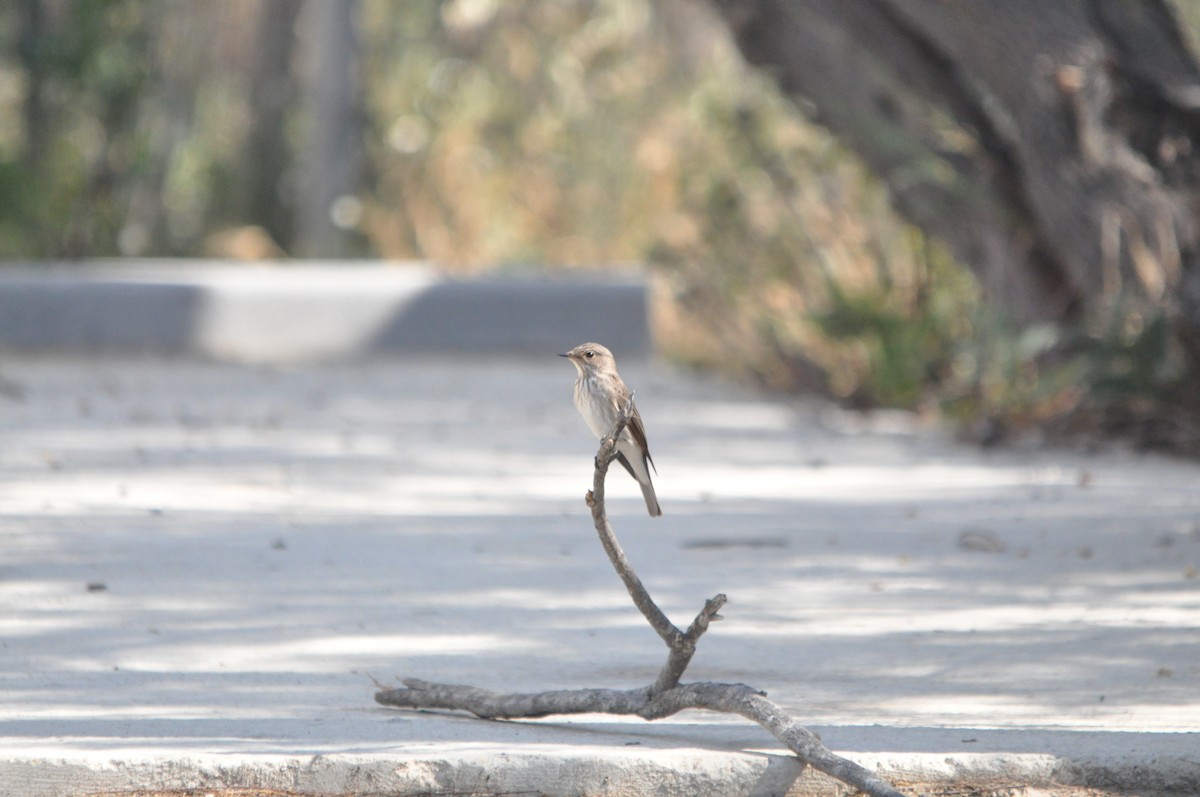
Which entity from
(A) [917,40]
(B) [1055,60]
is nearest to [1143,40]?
(B) [1055,60]

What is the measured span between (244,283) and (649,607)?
8958 millimetres

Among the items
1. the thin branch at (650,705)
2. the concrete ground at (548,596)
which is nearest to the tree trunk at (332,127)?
the concrete ground at (548,596)

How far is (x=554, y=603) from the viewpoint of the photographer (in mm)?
4520

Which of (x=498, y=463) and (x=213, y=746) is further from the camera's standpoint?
(x=498, y=463)

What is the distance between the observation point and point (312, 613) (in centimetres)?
431

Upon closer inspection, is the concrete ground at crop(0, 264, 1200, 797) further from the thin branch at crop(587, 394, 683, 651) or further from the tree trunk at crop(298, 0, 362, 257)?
the tree trunk at crop(298, 0, 362, 257)

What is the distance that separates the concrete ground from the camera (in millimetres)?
3061

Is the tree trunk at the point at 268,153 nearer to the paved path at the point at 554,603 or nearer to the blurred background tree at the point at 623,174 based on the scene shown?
the blurred background tree at the point at 623,174

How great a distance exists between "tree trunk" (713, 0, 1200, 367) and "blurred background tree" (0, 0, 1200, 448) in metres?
0.03

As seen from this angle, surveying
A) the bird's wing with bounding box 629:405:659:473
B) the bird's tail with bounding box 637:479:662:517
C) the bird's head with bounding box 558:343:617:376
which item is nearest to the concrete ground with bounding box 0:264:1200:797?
the bird's tail with bounding box 637:479:662:517

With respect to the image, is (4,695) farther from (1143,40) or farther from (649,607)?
(1143,40)

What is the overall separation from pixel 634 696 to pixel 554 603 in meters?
1.26

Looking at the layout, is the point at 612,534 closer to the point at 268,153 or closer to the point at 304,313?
the point at 304,313

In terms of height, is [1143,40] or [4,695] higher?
[1143,40]
